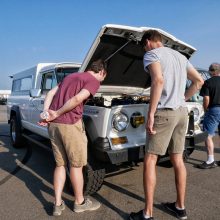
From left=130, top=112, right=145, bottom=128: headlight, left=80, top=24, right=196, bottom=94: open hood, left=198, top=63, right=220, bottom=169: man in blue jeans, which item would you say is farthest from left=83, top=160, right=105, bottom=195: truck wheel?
left=198, top=63, right=220, bottom=169: man in blue jeans

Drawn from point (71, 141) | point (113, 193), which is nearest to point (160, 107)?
point (71, 141)

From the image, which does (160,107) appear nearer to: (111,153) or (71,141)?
(111,153)

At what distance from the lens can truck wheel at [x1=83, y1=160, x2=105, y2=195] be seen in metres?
3.90

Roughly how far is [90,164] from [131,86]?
7.58ft

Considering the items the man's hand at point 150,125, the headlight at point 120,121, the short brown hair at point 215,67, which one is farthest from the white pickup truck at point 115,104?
the man's hand at point 150,125

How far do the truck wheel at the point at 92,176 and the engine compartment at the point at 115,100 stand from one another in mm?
909

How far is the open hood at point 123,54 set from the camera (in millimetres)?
4137

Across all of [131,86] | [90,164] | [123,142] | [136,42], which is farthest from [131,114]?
[131,86]

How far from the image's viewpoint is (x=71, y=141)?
3477 mm

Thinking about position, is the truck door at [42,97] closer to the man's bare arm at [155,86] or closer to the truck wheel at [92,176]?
the truck wheel at [92,176]

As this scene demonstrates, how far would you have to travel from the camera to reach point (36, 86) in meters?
6.34

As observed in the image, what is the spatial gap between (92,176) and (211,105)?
9.19 ft

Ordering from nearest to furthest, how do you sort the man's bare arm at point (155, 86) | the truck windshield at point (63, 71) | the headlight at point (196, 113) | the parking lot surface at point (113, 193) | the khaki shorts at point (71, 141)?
1. the man's bare arm at point (155, 86)
2. the khaki shorts at point (71, 141)
3. the parking lot surface at point (113, 193)
4. the headlight at point (196, 113)
5. the truck windshield at point (63, 71)

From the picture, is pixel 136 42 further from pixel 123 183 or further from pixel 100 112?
pixel 123 183
